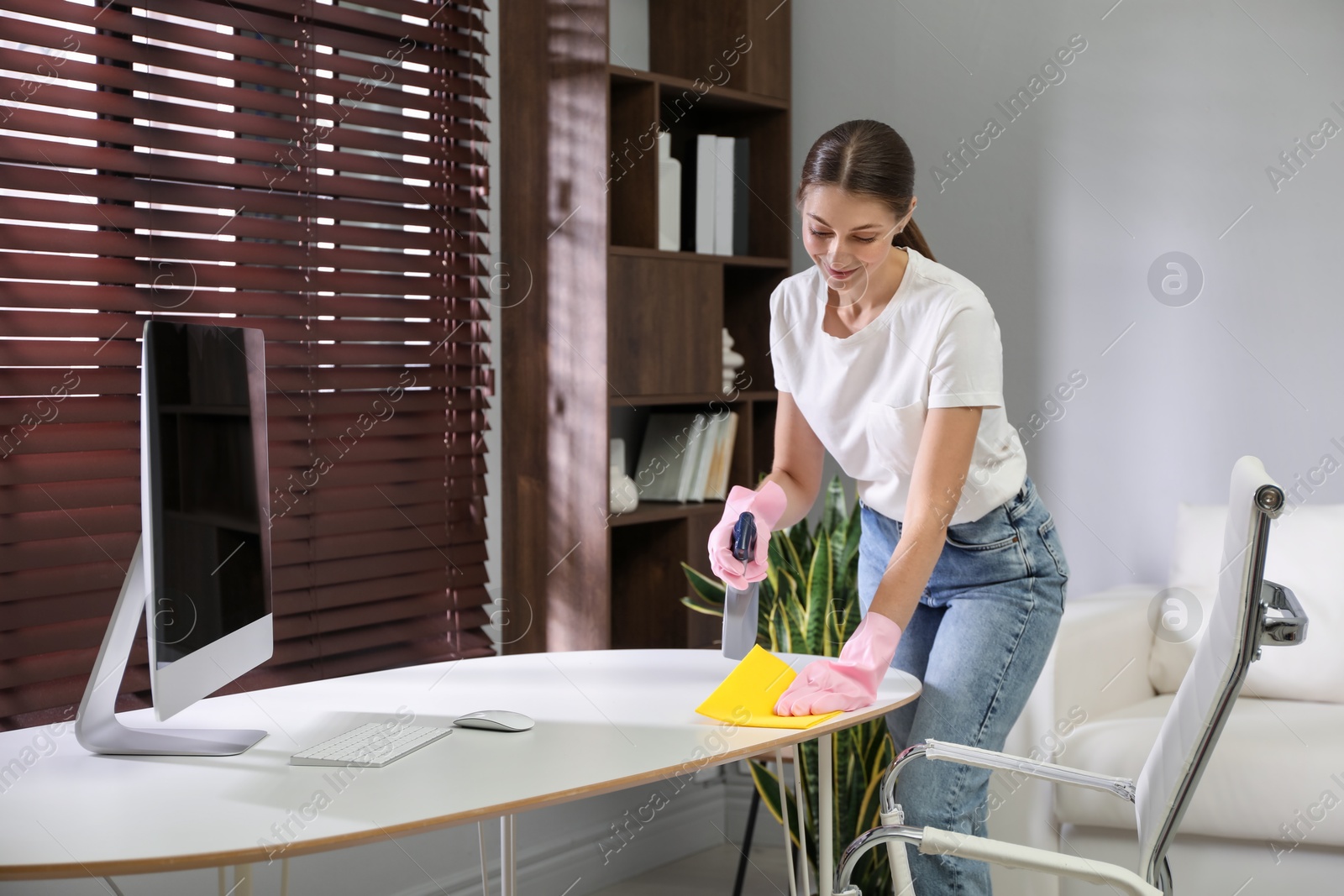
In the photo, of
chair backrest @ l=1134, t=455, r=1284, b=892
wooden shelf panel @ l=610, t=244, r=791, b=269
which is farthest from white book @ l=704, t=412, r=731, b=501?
chair backrest @ l=1134, t=455, r=1284, b=892

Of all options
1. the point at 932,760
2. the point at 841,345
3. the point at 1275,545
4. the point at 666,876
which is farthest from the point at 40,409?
the point at 1275,545

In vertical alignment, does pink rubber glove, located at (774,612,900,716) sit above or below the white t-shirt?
below

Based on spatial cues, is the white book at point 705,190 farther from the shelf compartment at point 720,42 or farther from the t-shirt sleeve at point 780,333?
the t-shirt sleeve at point 780,333

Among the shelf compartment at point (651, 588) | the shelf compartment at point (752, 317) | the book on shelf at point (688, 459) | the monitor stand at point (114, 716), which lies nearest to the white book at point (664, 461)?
the book on shelf at point (688, 459)

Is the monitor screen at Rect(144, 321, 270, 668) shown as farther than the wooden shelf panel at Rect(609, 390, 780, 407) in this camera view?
No

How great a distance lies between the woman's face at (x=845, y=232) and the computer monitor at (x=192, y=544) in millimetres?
781

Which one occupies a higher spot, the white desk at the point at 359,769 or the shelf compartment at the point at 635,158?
the shelf compartment at the point at 635,158

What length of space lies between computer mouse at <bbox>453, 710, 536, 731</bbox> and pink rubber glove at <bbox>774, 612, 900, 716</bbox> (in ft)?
1.09

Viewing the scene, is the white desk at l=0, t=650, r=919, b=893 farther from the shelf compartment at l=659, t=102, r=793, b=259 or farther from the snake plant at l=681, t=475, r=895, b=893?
the shelf compartment at l=659, t=102, r=793, b=259

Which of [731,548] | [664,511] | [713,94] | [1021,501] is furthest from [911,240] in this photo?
[713,94]

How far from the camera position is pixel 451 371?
270 cm

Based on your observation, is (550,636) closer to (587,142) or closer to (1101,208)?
(587,142)

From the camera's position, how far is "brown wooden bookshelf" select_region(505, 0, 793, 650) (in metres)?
2.68

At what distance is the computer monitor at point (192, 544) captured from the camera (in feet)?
4.09
